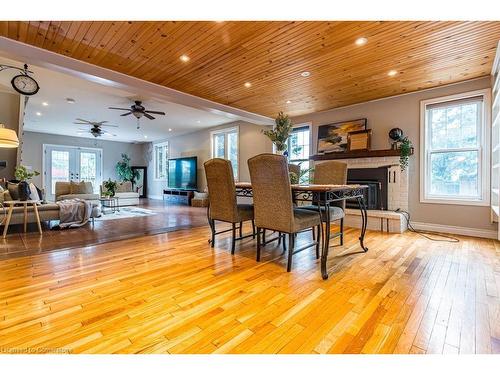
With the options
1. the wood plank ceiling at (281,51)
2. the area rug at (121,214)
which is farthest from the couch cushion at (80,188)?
the wood plank ceiling at (281,51)

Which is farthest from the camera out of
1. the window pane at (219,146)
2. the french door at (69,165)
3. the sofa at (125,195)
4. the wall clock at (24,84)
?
the french door at (69,165)

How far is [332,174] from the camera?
3.34 m

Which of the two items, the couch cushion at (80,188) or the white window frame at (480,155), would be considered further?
the couch cushion at (80,188)

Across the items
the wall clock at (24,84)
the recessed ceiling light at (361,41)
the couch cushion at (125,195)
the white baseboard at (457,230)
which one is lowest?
the white baseboard at (457,230)

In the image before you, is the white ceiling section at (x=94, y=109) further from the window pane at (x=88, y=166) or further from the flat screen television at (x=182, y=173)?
the flat screen television at (x=182, y=173)

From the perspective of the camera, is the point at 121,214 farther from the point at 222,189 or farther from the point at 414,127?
the point at 414,127

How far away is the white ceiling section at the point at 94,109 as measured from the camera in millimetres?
4109

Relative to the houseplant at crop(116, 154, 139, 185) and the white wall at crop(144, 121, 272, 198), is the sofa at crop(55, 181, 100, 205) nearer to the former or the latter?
the white wall at crop(144, 121, 272, 198)

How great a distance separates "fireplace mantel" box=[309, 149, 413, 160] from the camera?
438 cm

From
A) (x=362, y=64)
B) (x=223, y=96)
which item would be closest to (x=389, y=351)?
(x=362, y=64)

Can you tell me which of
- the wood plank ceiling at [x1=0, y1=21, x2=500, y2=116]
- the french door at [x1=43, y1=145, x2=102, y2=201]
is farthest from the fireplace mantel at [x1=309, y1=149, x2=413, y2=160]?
the french door at [x1=43, y1=145, x2=102, y2=201]

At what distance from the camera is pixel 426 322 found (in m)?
1.46

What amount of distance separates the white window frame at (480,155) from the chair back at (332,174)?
6.57ft
